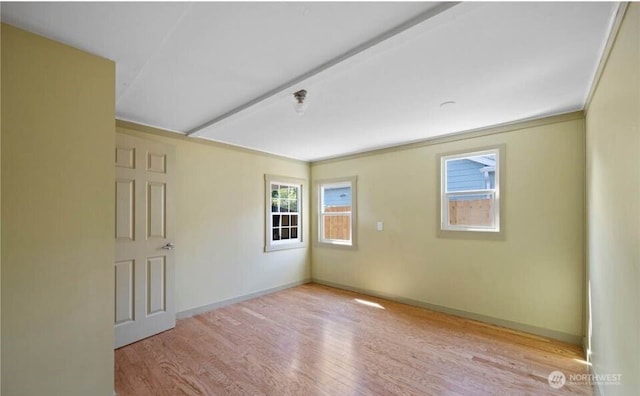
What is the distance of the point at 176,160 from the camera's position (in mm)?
3562

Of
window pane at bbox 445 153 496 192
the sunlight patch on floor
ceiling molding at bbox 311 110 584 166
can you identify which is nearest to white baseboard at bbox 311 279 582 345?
the sunlight patch on floor

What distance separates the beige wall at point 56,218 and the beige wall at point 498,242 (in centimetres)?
351

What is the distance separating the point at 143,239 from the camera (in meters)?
3.06

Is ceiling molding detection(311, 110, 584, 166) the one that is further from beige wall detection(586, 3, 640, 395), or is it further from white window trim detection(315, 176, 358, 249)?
beige wall detection(586, 3, 640, 395)

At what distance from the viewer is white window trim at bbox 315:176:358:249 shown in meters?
4.79

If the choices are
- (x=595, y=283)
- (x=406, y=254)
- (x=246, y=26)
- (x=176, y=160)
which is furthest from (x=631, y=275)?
(x=176, y=160)

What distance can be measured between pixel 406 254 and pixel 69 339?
12.2 ft

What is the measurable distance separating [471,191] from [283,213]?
9.92ft

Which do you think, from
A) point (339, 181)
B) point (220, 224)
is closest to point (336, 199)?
point (339, 181)

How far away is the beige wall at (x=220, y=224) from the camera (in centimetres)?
365

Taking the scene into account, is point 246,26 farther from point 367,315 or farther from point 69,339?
point 367,315
